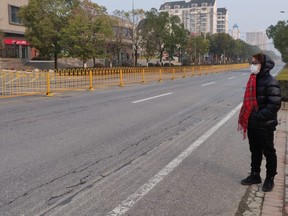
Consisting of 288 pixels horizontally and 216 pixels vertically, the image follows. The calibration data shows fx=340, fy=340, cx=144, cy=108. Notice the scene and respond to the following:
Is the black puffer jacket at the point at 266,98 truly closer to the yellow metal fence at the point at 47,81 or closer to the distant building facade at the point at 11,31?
the yellow metal fence at the point at 47,81

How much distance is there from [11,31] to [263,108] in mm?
50539

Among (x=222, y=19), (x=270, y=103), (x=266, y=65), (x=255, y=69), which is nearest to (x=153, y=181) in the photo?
(x=270, y=103)

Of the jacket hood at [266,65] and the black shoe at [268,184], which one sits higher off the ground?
the jacket hood at [266,65]

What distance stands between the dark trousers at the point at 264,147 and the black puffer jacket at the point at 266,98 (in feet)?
0.31

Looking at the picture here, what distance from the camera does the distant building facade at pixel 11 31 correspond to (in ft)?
158

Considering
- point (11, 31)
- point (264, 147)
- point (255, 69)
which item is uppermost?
point (11, 31)

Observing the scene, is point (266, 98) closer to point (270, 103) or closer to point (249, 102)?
point (270, 103)

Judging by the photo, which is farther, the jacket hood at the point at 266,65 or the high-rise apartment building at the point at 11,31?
the high-rise apartment building at the point at 11,31

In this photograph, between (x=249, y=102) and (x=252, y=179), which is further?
(x=252, y=179)

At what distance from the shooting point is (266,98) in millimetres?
4258

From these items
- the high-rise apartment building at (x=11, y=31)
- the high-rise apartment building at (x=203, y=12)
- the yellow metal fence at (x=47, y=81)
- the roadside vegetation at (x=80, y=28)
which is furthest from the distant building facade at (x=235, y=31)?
the yellow metal fence at (x=47, y=81)

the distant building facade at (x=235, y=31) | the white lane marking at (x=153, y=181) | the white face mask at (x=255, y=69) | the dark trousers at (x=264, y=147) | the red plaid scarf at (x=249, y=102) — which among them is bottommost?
the white lane marking at (x=153, y=181)

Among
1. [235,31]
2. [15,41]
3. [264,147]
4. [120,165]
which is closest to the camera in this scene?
[264,147]

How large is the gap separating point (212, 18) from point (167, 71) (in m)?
125
